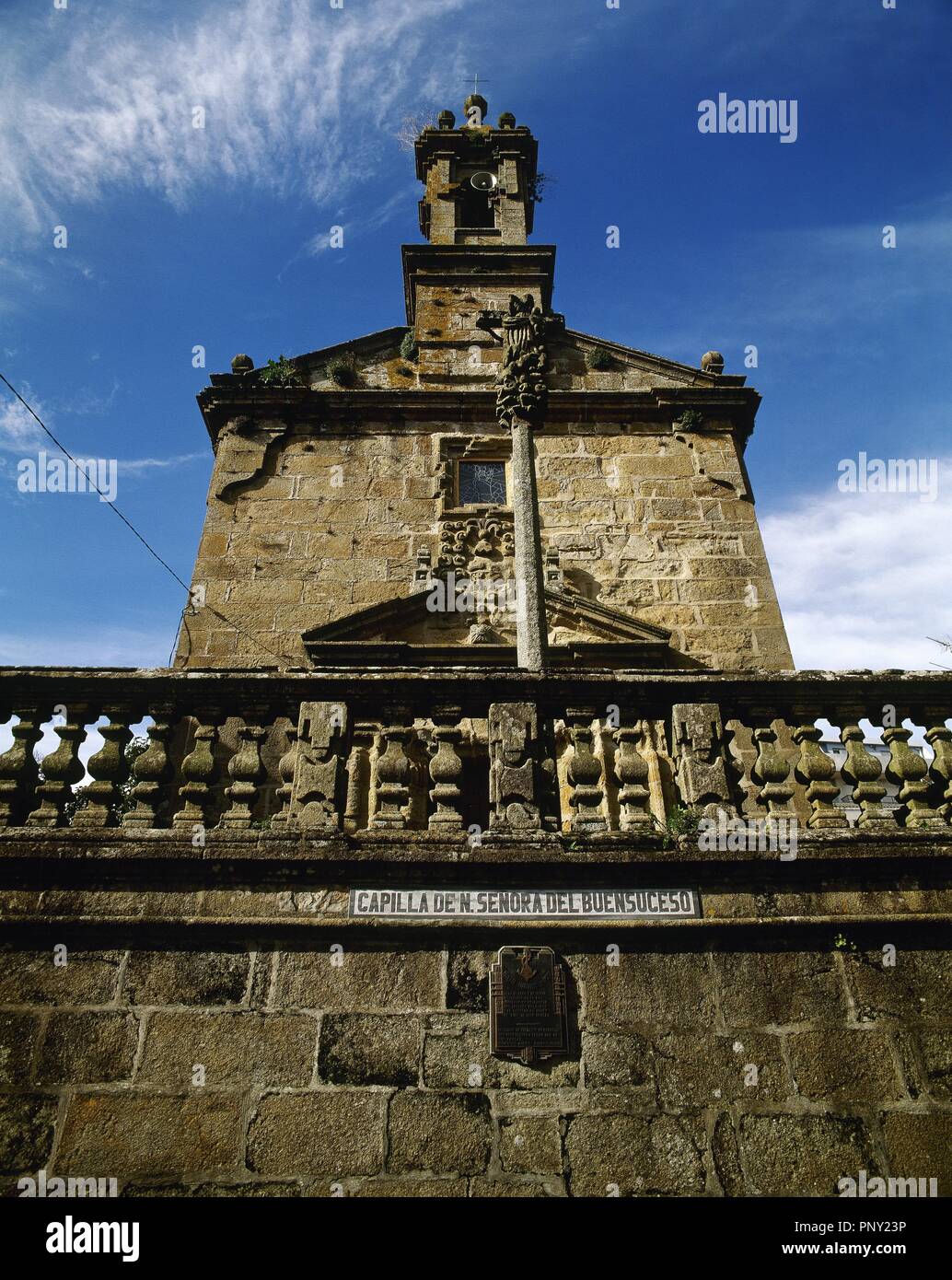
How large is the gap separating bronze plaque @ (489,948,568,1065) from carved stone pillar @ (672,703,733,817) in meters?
1.11

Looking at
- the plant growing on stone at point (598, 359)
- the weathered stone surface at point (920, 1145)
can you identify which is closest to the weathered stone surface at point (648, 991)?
the weathered stone surface at point (920, 1145)

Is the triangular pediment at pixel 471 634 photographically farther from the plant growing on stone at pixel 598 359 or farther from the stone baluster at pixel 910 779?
the stone baluster at pixel 910 779

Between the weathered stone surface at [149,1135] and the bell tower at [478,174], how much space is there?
11.9 metres

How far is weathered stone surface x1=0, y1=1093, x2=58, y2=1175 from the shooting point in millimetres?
3240

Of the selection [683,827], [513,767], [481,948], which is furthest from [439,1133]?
[683,827]

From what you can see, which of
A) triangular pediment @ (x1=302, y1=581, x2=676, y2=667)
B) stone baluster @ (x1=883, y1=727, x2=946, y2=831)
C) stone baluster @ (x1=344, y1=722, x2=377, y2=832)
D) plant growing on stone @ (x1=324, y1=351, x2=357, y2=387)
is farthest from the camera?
plant growing on stone @ (x1=324, y1=351, x2=357, y2=387)

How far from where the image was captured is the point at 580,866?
3.74 meters

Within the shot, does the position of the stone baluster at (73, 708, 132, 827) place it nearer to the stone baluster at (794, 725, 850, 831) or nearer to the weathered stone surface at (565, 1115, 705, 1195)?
the weathered stone surface at (565, 1115, 705, 1195)

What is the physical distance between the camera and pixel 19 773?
13.2ft

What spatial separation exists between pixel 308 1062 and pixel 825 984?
7.81ft

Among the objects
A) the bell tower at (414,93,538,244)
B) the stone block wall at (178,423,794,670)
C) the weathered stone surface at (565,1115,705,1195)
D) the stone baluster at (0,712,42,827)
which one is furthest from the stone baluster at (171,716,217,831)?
the bell tower at (414,93,538,244)

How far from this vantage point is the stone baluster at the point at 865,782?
13.2ft
